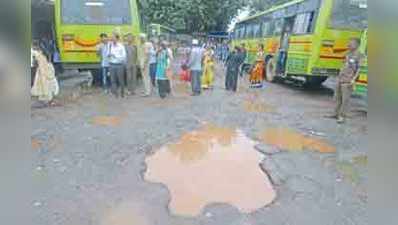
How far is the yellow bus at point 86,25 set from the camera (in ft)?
39.9

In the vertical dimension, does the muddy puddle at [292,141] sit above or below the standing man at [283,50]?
below

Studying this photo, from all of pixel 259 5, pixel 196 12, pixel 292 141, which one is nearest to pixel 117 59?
pixel 292 141

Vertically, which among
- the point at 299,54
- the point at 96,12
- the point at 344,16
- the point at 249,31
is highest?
the point at 344,16

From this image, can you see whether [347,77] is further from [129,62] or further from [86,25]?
[86,25]

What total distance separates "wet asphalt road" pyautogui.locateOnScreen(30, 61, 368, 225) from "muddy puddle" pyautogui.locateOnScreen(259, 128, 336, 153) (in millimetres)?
76

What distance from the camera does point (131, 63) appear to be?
11.4 metres

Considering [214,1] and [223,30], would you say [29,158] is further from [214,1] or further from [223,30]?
[223,30]

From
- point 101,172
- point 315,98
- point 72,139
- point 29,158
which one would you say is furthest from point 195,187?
point 315,98

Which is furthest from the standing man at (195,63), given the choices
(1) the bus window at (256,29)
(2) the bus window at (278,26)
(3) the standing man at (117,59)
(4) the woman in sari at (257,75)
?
(1) the bus window at (256,29)

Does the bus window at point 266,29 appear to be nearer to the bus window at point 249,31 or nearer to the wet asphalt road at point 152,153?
the bus window at point 249,31

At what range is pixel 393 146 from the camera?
0.93 metres

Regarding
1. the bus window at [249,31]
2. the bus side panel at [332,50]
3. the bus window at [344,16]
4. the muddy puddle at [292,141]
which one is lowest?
the muddy puddle at [292,141]

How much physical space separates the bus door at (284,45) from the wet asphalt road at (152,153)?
411cm

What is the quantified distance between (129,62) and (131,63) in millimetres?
101
